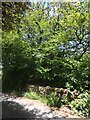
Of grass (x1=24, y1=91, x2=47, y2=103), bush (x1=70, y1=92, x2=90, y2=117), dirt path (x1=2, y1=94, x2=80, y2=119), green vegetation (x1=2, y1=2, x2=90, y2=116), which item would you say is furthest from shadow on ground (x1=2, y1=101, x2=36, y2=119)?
green vegetation (x1=2, y1=2, x2=90, y2=116)

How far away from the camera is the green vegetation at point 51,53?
12117 mm

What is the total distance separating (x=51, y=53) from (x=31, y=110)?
15.8ft

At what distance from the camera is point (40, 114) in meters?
8.26

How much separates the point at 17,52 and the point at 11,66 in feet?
3.36

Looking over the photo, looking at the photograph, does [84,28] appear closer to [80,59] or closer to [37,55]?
[80,59]

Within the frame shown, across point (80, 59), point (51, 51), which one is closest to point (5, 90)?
point (51, 51)

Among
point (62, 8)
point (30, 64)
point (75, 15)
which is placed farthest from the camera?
point (62, 8)

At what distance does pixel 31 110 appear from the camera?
8.66m

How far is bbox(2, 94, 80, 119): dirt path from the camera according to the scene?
798 centimetres

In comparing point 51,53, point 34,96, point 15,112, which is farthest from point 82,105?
point 51,53

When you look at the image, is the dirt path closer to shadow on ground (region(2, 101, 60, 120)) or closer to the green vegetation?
shadow on ground (region(2, 101, 60, 120))

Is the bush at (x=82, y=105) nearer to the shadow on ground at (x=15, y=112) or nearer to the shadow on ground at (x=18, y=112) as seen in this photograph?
the shadow on ground at (x=18, y=112)

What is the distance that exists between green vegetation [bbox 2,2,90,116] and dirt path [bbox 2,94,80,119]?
2594 mm

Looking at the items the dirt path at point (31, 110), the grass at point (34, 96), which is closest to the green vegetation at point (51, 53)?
the grass at point (34, 96)
